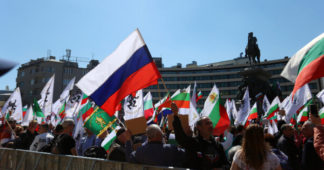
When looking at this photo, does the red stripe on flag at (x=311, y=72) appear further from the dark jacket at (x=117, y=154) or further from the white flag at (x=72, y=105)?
the white flag at (x=72, y=105)

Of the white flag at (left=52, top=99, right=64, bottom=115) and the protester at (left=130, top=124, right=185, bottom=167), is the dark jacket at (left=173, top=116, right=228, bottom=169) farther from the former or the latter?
the white flag at (left=52, top=99, right=64, bottom=115)

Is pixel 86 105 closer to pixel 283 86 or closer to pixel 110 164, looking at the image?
pixel 110 164

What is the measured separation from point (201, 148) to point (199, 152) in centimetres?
6

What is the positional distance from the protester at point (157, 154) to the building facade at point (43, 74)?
80.0 meters

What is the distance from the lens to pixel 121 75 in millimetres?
5871

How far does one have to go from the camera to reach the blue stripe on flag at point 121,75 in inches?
224

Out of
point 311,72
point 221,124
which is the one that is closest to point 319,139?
point 311,72

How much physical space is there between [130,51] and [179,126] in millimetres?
2422

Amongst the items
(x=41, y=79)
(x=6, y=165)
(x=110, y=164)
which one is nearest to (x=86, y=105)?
(x=6, y=165)

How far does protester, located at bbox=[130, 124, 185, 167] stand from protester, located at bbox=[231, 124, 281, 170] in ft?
3.07

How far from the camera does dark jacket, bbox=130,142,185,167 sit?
13.4 feet

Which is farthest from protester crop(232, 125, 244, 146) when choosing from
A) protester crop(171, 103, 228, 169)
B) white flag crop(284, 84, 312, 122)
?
white flag crop(284, 84, 312, 122)

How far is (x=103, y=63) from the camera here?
5.96 metres

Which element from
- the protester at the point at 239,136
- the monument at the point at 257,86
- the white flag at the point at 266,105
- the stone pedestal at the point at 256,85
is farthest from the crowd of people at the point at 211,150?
the stone pedestal at the point at 256,85
